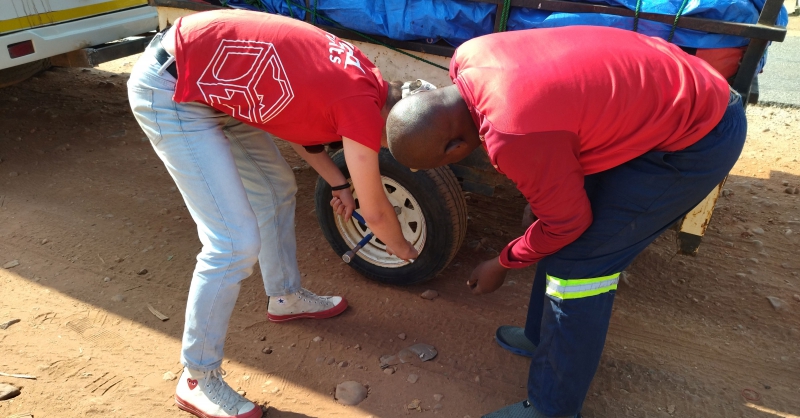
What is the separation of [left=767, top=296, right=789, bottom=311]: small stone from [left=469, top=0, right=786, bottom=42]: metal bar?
5.07 feet

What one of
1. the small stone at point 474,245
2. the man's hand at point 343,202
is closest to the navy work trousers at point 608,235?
the man's hand at point 343,202

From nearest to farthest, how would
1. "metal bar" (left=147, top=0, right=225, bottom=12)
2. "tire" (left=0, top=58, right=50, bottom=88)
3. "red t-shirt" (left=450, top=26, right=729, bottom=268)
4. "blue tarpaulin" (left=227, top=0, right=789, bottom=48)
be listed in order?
"red t-shirt" (left=450, top=26, right=729, bottom=268) < "blue tarpaulin" (left=227, top=0, right=789, bottom=48) < "metal bar" (left=147, top=0, right=225, bottom=12) < "tire" (left=0, top=58, right=50, bottom=88)

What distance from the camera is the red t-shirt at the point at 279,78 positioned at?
2.02 metres

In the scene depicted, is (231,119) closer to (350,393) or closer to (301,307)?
(301,307)

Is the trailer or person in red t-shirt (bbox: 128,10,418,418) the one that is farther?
the trailer

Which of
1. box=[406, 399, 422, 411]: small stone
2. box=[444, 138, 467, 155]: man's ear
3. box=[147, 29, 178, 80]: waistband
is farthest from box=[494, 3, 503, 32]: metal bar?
box=[406, 399, 422, 411]: small stone

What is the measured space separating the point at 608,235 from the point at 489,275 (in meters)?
0.55

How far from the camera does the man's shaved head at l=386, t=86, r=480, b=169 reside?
1.90m

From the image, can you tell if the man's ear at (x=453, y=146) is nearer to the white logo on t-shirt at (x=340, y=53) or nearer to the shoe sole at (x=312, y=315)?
the white logo on t-shirt at (x=340, y=53)

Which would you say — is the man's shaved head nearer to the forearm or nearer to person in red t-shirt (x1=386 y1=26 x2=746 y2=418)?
person in red t-shirt (x1=386 y1=26 x2=746 y2=418)

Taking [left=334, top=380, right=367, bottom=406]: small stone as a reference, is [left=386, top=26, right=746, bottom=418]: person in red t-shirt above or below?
above

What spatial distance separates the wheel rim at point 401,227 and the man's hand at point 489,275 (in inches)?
28.9

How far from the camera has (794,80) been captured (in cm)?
686

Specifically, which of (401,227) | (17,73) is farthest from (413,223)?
(17,73)
